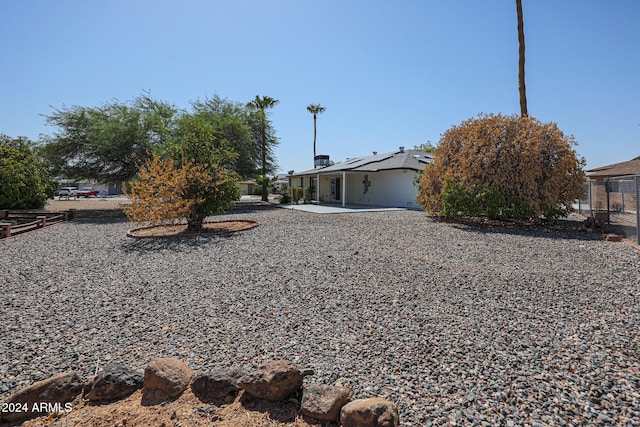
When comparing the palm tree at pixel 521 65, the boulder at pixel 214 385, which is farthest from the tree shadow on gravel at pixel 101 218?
the palm tree at pixel 521 65

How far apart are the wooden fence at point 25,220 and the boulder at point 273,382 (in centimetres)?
1089

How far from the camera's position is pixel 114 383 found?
8.15ft

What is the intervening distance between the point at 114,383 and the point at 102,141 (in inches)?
730

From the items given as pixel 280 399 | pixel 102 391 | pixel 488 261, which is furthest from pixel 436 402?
pixel 488 261

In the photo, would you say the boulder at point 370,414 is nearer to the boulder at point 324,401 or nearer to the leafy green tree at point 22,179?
the boulder at point 324,401

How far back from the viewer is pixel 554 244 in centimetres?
819

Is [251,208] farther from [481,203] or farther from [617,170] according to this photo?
[617,170]

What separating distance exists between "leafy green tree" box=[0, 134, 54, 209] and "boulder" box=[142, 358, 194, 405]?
1919 centimetres

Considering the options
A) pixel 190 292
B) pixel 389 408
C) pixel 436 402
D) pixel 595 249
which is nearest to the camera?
pixel 389 408

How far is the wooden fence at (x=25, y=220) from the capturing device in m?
9.57

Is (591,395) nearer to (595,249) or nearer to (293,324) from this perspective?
(293,324)

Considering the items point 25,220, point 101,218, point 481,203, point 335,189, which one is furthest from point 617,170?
point 25,220

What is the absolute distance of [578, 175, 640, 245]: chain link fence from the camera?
8.75 m

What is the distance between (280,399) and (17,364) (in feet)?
7.82
